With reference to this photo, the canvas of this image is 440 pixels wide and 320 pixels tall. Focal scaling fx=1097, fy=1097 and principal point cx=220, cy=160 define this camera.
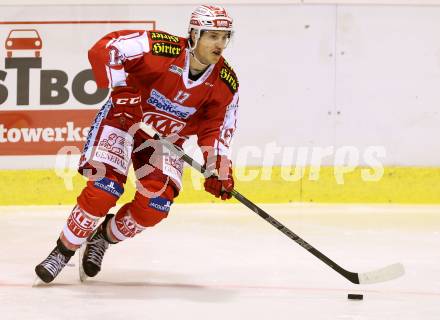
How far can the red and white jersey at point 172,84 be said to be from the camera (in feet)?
15.0

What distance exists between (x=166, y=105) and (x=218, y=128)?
0.83 ft

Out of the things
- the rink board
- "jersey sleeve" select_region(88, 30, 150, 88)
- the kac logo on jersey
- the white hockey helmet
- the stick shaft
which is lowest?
the rink board

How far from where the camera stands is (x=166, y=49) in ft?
15.3

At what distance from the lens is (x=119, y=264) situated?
523 cm

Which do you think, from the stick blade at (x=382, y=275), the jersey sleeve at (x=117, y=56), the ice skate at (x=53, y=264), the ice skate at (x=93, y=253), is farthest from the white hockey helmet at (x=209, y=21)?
the stick blade at (x=382, y=275)

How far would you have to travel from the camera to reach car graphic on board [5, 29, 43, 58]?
22.9 feet

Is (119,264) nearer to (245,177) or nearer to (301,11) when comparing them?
(245,177)

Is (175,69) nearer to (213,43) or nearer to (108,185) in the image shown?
(213,43)

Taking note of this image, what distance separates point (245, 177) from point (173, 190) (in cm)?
241

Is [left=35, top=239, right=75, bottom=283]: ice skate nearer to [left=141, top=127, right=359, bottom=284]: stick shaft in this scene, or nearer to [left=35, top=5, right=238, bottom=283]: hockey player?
[left=35, top=5, right=238, bottom=283]: hockey player

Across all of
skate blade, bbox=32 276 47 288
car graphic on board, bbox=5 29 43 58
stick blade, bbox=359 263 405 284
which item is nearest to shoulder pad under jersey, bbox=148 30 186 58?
skate blade, bbox=32 276 47 288

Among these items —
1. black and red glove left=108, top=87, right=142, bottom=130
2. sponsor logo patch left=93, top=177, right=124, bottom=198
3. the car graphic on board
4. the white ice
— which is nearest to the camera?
the white ice

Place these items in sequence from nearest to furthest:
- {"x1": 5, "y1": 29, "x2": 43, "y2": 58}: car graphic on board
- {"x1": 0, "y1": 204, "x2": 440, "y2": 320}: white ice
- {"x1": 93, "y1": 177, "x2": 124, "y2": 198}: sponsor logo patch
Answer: {"x1": 0, "y1": 204, "x2": 440, "y2": 320}: white ice, {"x1": 93, "y1": 177, "x2": 124, "y2": 198}: sponsor logo patch, {"x1": 5, "y1": 29, "x2": 43, "y2": 58}: car graphic on board

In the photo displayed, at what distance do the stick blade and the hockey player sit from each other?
67 cm
